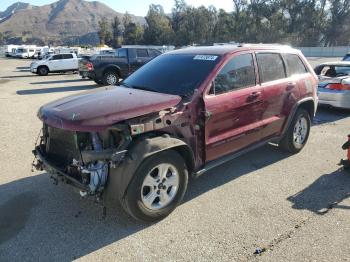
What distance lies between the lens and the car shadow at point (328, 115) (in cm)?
878

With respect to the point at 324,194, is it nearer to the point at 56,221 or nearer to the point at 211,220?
the point at 211,220

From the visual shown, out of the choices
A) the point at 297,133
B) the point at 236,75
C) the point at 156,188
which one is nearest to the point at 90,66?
the point at 297,133

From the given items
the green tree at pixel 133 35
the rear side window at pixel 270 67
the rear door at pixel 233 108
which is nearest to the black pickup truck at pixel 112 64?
the rear side window at pixel 270 67

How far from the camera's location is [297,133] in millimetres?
6176

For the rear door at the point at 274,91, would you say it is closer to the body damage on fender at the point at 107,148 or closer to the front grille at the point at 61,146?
the body damage on fender at the point at 107,148

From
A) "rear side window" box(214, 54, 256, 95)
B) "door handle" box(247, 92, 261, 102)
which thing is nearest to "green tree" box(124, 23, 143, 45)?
"rear side window" box(214, 54, 256, 95)

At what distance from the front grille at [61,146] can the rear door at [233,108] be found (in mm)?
1556

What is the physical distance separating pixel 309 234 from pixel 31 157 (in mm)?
4575

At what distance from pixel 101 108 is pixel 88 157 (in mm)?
534

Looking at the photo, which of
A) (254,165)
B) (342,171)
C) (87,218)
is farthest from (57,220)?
(342,171)

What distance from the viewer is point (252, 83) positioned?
201 inches

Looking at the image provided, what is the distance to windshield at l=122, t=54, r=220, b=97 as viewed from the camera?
14.8 feet

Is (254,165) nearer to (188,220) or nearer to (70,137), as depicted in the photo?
(188,220)

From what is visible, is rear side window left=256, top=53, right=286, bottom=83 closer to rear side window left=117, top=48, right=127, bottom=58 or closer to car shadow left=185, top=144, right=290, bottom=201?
car shadow left=185, top=144, right=290, bottom=201
